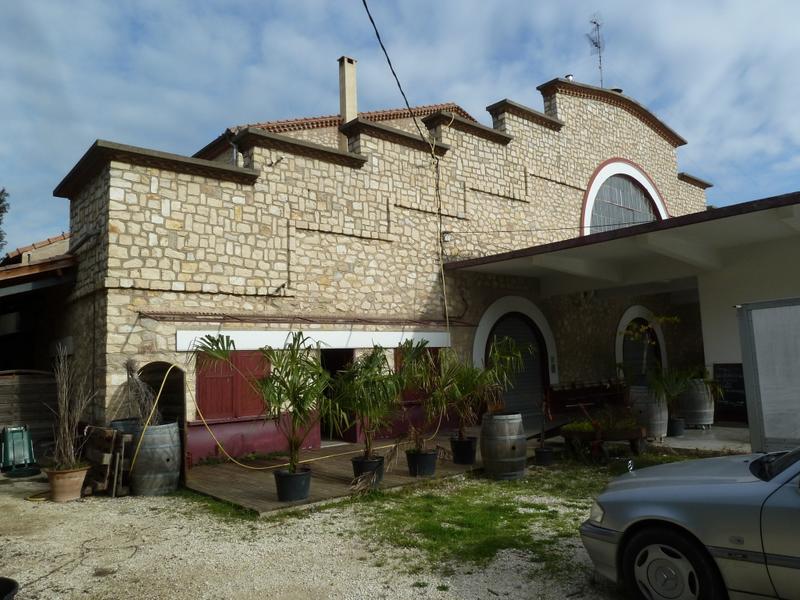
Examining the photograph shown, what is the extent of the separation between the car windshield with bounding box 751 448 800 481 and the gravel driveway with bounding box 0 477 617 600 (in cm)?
126

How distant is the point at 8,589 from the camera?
2783 millimetres

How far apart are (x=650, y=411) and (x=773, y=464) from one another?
5961 millimetres

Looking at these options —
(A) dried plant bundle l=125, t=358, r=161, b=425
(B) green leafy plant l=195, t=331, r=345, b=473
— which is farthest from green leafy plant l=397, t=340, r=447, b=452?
(A) dried plant bundle l=125, t=358, r=161, b=425

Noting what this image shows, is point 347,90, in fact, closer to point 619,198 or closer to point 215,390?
point 619,198

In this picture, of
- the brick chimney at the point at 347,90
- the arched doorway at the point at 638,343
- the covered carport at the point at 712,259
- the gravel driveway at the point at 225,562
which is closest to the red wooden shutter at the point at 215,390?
the gravel driveway at the point at 225,562

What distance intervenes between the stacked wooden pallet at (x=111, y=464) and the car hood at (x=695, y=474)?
577 centimetres

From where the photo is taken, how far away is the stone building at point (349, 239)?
28.1 ft

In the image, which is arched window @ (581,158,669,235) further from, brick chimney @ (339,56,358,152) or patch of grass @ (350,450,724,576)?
patch of grass @ (350,450,724,576)

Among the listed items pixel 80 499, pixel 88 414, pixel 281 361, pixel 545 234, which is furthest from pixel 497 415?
pixel 545 234

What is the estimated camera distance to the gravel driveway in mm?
4156

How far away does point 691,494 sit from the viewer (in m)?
3.47

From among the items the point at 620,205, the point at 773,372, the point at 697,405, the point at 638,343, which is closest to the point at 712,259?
the point at 697,405

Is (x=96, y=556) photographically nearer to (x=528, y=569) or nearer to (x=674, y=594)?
(x=528, y=569)

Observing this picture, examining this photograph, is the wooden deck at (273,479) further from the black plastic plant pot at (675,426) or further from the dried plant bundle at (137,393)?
the black plastic plant pot at (675,426)
